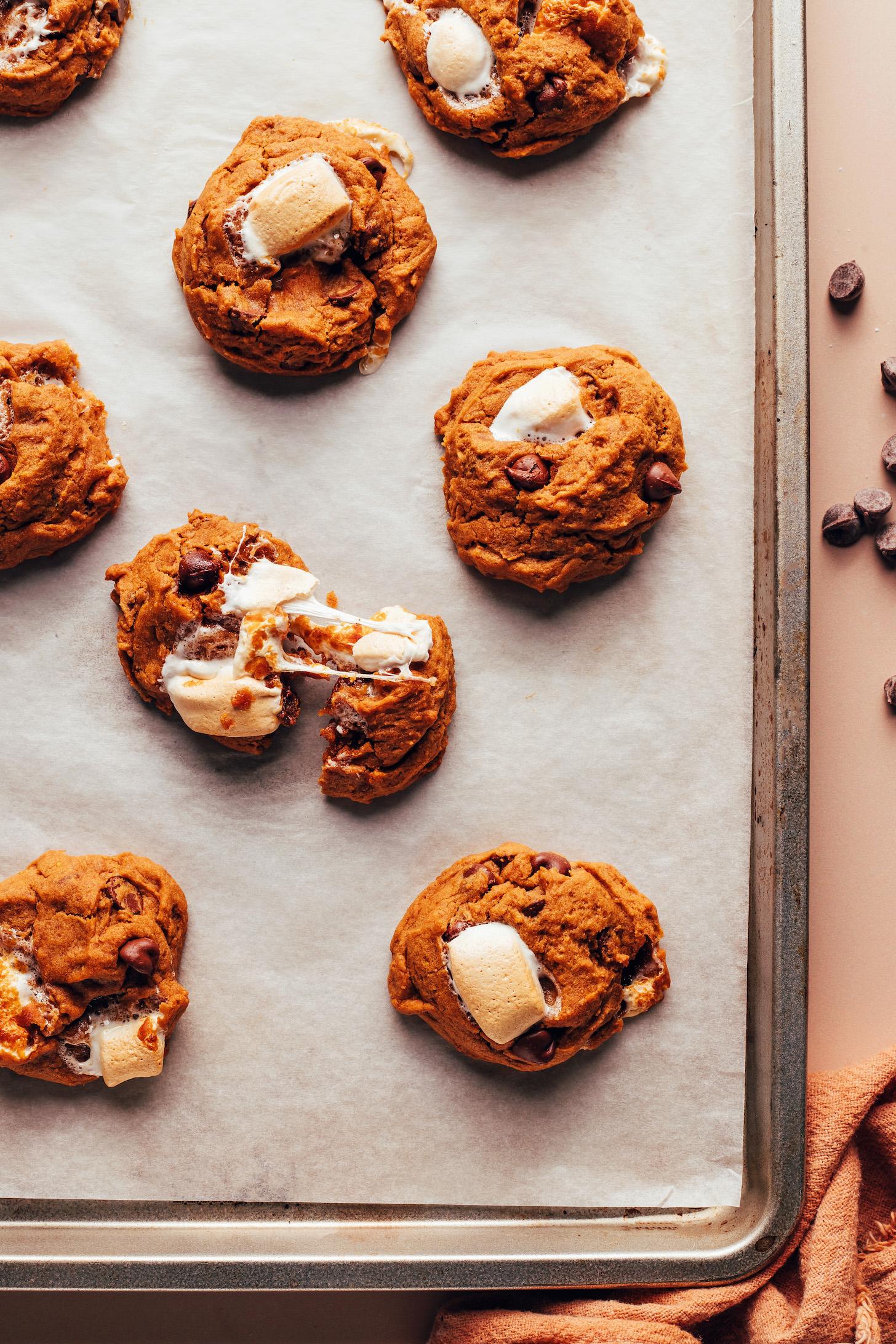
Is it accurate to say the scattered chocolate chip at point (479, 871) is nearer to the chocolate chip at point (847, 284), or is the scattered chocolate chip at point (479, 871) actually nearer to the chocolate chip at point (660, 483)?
the chocolate chip at point (660, 483)

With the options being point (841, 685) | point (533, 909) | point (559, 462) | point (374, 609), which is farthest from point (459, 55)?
point (533, 909)

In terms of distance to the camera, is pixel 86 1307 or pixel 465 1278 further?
pixel 86 1307

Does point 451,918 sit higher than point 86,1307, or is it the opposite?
point 451,918

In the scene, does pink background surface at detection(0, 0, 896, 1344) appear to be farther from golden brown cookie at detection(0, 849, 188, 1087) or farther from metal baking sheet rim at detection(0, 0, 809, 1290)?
golden brown cookie at detection(0, 849, 188, 1087)

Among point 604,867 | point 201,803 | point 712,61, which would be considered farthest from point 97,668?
point 712,61

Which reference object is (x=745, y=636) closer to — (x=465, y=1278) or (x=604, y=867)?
(x=604, y=867)

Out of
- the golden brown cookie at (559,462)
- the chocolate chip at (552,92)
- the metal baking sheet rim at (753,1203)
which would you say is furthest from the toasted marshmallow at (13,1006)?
the chocolate chip at (552,92)

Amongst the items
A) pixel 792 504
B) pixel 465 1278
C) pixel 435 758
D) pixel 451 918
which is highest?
pixel 792 504

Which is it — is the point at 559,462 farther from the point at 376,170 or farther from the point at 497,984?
the point at 497,984
